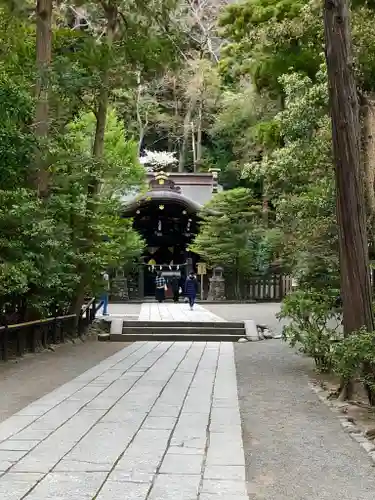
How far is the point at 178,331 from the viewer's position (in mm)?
14328

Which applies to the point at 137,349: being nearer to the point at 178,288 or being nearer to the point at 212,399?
the point at 212,399

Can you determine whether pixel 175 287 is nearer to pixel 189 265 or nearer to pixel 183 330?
pixel 189 265

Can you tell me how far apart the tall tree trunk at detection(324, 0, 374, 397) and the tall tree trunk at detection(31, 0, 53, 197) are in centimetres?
516

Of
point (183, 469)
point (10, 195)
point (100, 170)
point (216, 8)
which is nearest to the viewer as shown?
point (183, 469)

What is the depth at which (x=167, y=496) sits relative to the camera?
3541 millimetres

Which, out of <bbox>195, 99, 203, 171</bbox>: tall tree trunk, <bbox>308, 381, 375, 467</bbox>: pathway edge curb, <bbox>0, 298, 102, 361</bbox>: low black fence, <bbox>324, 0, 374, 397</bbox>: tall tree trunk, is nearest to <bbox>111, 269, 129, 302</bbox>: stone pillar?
<bbox>195, 99, 203, 171</bbox>: tall tree trunk

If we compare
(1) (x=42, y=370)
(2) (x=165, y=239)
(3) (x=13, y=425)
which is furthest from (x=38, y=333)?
(2) (x=165, y=239)

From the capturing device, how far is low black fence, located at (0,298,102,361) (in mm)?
10141

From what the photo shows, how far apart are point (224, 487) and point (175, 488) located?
0.32m

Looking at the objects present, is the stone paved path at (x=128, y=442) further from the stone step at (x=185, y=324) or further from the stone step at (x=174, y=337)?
the stone step at (x=185, y=324)

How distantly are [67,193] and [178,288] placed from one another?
15293 mm

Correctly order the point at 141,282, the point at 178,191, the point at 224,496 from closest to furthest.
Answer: the point at 224,496
the point at 178,191
the point at 141,282

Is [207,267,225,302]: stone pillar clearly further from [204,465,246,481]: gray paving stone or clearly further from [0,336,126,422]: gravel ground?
[204,465,246,481]: gray paving stone

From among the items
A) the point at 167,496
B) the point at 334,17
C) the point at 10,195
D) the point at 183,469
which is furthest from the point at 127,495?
the point at 10,195
